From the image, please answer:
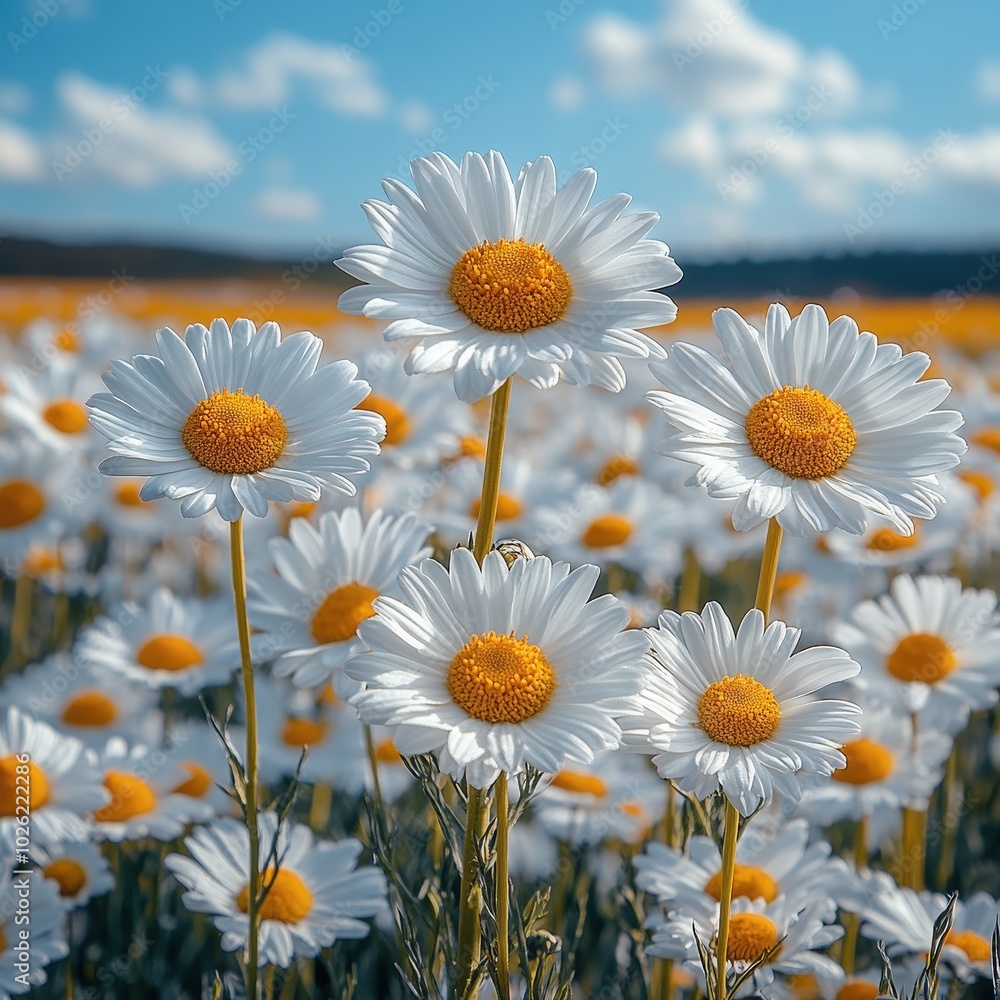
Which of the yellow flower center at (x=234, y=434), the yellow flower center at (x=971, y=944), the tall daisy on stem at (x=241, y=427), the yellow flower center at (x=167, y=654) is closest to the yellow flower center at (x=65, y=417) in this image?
the yellow flower center at (x=167, y=654)

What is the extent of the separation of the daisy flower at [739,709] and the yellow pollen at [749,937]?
0.41 meters

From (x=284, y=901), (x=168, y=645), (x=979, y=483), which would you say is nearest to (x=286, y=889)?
(x=284, y=901)

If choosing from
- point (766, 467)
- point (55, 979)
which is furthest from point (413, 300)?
point (55, 979)

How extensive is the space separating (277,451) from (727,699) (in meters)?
0.59

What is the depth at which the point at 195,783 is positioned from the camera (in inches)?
91.5

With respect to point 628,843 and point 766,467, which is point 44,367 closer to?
point 628,843

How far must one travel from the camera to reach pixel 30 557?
12.2ft

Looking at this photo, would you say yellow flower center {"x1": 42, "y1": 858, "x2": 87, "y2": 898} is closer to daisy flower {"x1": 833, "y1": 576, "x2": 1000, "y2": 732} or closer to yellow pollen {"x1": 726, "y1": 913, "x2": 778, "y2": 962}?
yellow pollen {"x1": 726, "y1": 913, "x2": 778, "y2": 962}

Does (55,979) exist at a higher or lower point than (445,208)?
lower

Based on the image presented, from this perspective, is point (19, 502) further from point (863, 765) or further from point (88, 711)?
point (863, 765)

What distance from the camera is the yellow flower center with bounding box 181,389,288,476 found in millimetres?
1204

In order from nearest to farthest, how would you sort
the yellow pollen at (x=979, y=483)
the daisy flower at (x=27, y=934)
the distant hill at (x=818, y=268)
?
the daisy flower at (x=27, y=934), the yellow pollen at (x=979, y=483), the distant hill at (x=818, y=268)

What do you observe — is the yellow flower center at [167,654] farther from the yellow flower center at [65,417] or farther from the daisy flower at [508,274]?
the daisy flower at [508,274]

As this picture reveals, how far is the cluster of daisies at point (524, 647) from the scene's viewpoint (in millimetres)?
1112
